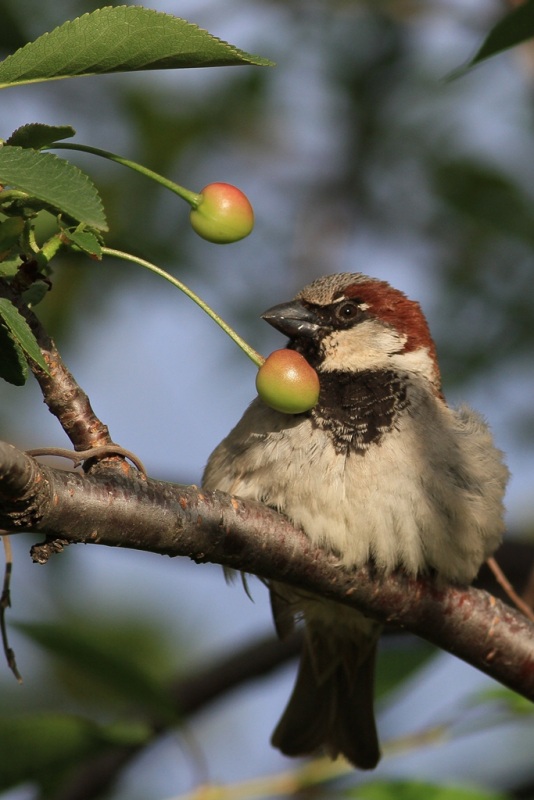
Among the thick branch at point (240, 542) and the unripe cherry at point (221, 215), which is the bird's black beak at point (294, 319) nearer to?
the thick branch at point (240, 542)

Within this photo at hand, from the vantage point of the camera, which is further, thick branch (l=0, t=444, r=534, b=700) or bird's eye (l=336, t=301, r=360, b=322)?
bird's eye (l=336, t=301, r=360, b=322)

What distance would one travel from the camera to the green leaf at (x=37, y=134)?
148cm

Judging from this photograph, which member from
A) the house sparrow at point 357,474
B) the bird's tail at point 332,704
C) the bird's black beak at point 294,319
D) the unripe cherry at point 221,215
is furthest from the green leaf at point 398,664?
the unripe cherry at point 221,215

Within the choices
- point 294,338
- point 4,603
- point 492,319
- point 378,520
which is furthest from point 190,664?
point 4,603

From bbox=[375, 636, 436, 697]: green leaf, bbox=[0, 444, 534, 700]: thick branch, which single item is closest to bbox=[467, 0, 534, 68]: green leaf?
bbox=[0, 444, 534, 700]: thick branch

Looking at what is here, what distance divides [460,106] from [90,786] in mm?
2921

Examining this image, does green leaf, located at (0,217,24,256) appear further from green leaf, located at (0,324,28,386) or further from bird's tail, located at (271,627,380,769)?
bird's tail, located at (271,627,380,769)

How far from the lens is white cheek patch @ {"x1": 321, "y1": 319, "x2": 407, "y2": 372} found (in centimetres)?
276

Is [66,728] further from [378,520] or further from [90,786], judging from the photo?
[90,786]

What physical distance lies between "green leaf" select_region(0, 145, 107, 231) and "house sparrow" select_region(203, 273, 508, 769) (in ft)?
3.36

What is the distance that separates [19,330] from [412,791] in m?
1.40

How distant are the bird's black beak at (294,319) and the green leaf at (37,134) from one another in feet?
4.26

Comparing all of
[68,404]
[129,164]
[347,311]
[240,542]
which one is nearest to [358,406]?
[347,311]

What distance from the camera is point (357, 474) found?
7.84 feet
